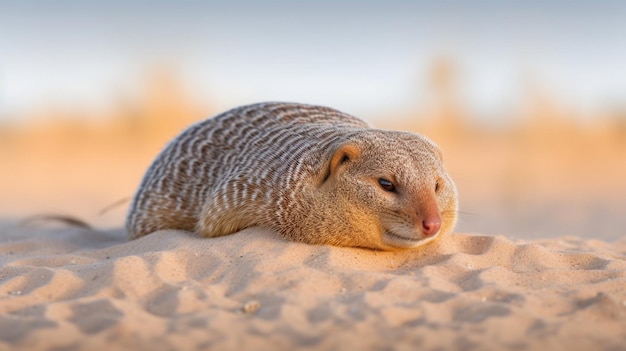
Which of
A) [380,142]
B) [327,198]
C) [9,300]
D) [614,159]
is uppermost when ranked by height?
[380,142]

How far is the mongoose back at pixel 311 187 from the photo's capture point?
207 inches

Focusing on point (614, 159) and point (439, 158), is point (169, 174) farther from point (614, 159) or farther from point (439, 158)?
point (614, 159)

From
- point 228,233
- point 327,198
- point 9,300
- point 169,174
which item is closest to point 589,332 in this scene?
point 327,198

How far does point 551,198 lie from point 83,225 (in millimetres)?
9540

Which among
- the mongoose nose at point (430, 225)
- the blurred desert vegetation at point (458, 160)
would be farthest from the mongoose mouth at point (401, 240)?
the blurred desert vegetation at point (458, 160)

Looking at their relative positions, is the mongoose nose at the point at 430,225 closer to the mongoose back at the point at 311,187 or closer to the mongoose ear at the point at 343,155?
the mongoose back at the point at 311,187

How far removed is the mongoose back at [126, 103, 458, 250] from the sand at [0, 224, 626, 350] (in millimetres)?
192

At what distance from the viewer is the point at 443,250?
5.51 meters

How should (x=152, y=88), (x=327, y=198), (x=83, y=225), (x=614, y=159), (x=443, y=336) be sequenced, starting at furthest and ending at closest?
(x=152, y=88), (x=614, y=159), (x=83, y=225), (x=327, y=198), (x=443, y=336)

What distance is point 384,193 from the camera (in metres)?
5.26

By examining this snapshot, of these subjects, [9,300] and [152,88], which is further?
[152,88]

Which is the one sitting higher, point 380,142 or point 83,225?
point 380,142

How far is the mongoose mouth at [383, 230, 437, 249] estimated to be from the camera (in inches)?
204

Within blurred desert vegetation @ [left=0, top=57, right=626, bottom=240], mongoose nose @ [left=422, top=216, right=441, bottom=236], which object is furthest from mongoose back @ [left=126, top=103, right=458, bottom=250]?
blurred desert vegetation @ [left=0, top=57, right=626, bottom=240]
